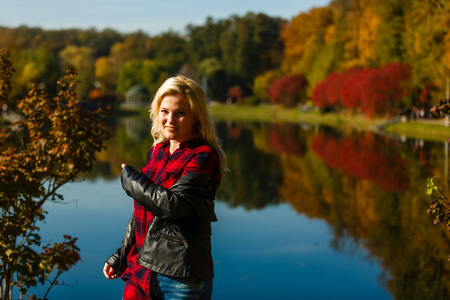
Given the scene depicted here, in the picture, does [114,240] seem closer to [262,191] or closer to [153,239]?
[262,191]

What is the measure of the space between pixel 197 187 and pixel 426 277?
6318 millimetres

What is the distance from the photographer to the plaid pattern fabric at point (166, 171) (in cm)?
251

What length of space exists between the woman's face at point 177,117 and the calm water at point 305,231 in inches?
140

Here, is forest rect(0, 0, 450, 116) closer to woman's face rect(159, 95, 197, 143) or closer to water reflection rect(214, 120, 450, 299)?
woman's face rect(159, 95, 197, 143)

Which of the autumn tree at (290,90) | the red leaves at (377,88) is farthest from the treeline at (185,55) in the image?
the red leaves at (377,88)

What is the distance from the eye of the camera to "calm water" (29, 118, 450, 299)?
25.4 feet

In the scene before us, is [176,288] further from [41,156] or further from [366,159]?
[366,159]

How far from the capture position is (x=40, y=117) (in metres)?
5.26

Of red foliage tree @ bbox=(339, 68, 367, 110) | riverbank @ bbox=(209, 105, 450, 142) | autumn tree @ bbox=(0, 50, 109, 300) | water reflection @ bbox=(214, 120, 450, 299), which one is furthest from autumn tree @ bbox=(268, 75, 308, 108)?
autumn tree @ bbox=(0, 50, 109, 300)

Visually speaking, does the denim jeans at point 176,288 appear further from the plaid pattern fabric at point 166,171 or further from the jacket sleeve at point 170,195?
the jacket sleeve at point 170,195

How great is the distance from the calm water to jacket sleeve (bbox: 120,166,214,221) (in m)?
3.66

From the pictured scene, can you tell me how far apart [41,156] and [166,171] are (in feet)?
9.81

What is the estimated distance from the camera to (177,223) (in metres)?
2.46

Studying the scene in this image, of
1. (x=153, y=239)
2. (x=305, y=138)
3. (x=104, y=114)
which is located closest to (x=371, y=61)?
(x=305, y=138)
